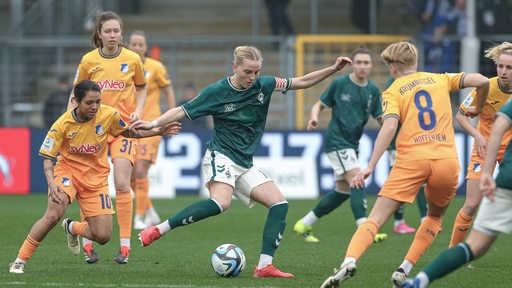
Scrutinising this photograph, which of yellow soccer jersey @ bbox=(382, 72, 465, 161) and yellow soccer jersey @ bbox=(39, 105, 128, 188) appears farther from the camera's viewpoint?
yellow soccer jersey @ bbox=(39, 105, 128, 188)

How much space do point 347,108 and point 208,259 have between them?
2.96m

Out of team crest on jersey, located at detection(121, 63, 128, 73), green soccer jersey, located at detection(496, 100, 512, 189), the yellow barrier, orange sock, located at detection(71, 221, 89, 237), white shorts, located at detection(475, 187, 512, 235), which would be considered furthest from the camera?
the yellow barrier

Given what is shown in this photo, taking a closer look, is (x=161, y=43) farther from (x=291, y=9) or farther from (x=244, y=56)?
(x=244, y=56)

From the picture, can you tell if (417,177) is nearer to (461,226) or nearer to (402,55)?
(402,55)

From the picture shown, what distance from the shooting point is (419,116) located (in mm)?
8117

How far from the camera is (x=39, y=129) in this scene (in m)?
18.3

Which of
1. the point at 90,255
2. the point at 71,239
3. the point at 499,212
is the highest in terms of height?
the point at 499,212

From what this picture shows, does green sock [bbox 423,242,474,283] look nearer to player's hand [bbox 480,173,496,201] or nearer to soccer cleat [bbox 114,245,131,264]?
player's hand [bbox 480,173,496,201]

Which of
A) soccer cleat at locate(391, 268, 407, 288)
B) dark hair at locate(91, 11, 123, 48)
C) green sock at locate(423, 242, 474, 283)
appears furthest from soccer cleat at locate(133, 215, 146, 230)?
green sock at locate(423, 242, 474, 283)

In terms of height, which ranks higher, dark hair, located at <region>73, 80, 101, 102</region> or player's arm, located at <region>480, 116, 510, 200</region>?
dark hair, located at <region>73, 80, 101, 102</region>

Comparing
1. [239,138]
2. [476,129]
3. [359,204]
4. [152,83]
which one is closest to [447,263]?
[476,129]

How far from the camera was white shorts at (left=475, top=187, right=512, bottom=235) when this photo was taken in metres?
6.88

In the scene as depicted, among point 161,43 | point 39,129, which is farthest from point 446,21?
point 39,129

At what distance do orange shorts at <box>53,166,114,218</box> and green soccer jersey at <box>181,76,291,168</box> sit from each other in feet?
3.57
